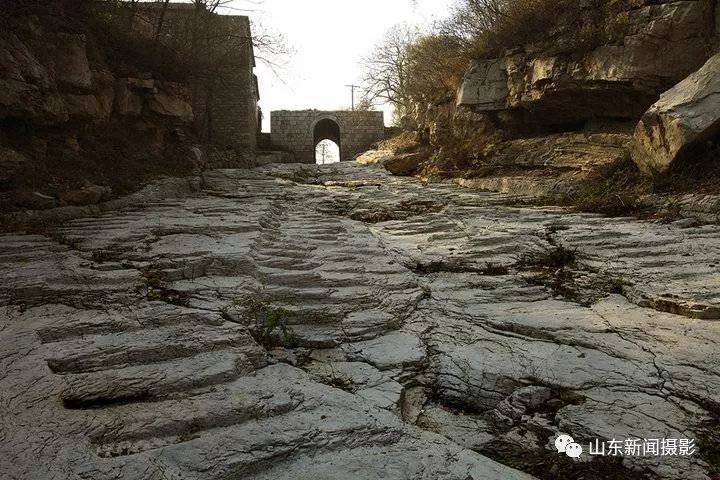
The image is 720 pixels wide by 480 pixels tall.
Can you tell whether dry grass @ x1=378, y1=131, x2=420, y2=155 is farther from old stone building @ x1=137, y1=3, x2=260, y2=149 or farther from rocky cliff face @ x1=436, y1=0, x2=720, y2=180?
old stone building @ x1=137, y1=3, x2=260, y2=149

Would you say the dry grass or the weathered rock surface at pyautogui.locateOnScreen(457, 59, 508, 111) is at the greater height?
the weathered rock surface at pyautogui.locateOnScreen(457, 59, 508, 111)

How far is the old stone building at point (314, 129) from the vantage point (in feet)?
67.3

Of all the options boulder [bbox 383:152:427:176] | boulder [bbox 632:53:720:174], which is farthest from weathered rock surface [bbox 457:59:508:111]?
boulder [bbox 632:53:720:174]

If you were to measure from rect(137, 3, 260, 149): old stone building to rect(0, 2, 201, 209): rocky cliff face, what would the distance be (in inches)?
108

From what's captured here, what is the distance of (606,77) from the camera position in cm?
775

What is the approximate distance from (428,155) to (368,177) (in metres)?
2.10

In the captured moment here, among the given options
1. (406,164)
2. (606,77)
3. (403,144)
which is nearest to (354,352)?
(606,77)

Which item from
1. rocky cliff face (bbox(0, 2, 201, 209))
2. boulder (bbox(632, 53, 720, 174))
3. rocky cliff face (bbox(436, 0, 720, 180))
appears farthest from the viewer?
rocky cliff face (bbox(436, 0, 720, 180))

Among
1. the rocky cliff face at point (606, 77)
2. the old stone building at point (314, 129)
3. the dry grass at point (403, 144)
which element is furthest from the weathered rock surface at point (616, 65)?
the old stone building at point (314, 129)

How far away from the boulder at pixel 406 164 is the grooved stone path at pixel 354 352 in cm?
683

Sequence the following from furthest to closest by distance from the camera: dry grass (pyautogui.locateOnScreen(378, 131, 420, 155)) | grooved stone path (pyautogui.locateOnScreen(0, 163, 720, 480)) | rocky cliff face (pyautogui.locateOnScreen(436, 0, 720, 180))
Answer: dry grass (pyautogui.locateOnScreen(378, 131, 420, 155)), rocky cliff face (pyautogui.locateOnScreen(436, 0, 720, 180)), grooved stone path (pyautogui.locateOnScreen(0, 163, 720, 480))

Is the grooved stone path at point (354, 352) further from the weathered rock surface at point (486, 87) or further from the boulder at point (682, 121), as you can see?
the weathered rock surface at point (486, 87)

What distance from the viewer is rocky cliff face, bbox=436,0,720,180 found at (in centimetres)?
679

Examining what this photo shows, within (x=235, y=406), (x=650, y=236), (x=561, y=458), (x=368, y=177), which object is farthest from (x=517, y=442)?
(x=368, y=177)
